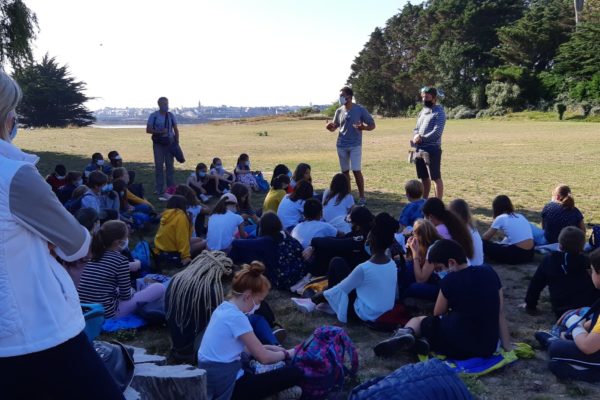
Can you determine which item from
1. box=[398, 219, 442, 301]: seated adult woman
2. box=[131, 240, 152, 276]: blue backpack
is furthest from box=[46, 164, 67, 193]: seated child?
box=[398, 219, 442, 301]: seated adult woman

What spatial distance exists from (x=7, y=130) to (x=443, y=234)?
4.35 metres

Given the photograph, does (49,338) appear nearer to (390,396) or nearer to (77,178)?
(390,396)

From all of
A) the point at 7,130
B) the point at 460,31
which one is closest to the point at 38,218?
the point at 7,130

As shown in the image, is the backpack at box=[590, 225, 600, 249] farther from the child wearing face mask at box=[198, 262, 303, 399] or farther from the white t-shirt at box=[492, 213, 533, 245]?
the child wearing face mask at box=[198, 262, 303, 399]

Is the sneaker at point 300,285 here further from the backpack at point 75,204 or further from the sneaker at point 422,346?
the backpack at point 75,204

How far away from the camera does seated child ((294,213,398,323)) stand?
4.99 metres

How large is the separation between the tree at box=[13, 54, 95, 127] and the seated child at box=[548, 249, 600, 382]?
60806mm

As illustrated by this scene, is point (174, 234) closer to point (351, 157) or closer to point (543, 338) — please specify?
point (543, 338)

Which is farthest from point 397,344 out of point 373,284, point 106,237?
point 106,237

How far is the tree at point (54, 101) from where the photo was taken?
197ft

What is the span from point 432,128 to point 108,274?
19.2 feet

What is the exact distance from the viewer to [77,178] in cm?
912

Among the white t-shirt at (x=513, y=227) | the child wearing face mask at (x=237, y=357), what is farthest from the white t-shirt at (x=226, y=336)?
the white t-shirt at (x=513, y=227)

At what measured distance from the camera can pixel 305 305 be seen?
568 centimetres
